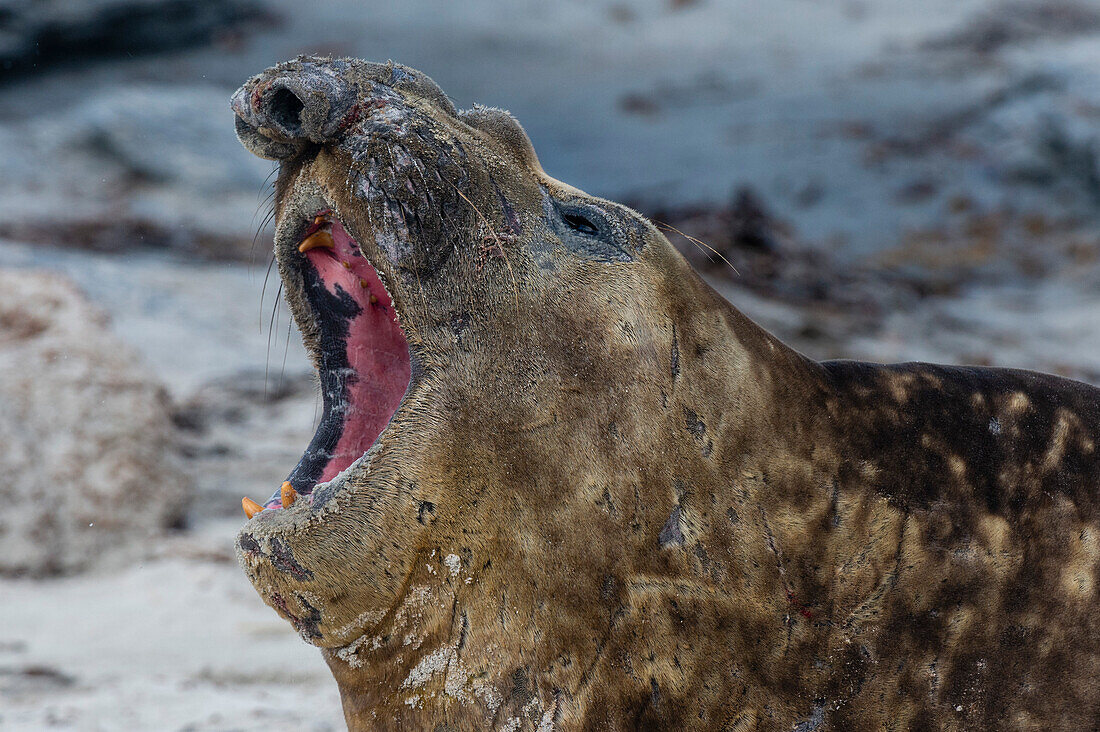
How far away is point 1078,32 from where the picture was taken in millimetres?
12594

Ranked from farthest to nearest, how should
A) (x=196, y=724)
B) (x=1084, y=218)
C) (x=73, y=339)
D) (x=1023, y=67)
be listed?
(x=1023, y=67) < (x=1084, y=218) < (x=73, y=339) < (x=196, y=724)

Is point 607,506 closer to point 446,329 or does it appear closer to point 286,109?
point 446,329

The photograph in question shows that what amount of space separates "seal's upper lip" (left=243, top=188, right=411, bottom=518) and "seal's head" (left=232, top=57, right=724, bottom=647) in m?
0.12

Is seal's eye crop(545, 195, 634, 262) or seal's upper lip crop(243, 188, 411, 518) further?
seal's upper lip crop(243, 188, 411, 518)

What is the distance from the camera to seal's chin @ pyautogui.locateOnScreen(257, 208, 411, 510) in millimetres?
2111

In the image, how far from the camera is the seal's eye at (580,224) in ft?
6.44

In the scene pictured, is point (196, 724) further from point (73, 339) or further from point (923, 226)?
point (923, 226)

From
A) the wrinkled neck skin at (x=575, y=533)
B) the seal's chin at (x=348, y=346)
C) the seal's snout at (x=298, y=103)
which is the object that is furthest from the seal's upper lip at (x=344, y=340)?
the wrinkled neck skin at (x=575, y=533)

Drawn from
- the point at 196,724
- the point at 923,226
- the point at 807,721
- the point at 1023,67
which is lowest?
the point at 196,724

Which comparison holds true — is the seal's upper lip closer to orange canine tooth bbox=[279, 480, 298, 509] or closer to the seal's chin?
the seal's chin

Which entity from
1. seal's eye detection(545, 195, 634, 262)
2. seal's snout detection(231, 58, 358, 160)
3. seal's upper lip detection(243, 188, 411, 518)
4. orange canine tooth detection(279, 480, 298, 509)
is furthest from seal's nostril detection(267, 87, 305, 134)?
orange canine tooth detection(279, 480, 298, 509)

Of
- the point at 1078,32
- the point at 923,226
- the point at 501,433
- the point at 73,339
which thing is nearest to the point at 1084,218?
the point at 923,226

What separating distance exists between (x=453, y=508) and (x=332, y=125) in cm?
74

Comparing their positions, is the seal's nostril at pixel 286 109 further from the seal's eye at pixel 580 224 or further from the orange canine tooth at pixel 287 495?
the orange canine tooth at pixel 287 495
